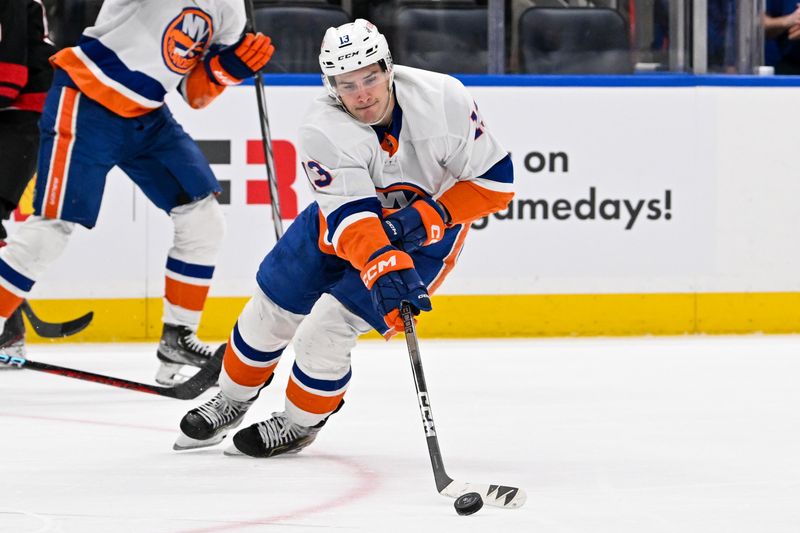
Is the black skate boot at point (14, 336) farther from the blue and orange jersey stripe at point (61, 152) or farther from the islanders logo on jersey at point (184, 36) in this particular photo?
the islanders logo on jersey at point (184, 36)

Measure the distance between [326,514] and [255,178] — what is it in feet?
8.83

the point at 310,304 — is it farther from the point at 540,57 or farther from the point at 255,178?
the point at 540,57

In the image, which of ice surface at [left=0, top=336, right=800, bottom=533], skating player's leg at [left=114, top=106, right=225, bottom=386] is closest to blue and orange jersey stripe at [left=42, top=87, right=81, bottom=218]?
skating player's leg at [left=114, top=106, right=225, bottom=386]

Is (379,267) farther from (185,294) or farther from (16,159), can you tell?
(16,159)

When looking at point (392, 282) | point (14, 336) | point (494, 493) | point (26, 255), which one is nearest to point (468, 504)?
point (494, 493)

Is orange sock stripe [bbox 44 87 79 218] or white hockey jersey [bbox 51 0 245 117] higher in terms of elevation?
white hockey jersey [bbox 51 0 245 117]

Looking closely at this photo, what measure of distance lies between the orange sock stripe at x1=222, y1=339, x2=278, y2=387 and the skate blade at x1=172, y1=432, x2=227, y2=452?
0.13 m

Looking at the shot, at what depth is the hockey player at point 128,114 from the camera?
3.49 metres

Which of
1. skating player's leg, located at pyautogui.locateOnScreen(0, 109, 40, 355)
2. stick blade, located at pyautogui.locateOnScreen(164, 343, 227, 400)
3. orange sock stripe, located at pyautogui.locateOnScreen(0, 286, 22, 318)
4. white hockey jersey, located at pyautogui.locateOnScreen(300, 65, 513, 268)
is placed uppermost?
white hockey jersey, located at pyautogui.locateOnScreen(300, 65, 513, 268)

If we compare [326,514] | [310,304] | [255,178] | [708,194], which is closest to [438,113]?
[310,304]

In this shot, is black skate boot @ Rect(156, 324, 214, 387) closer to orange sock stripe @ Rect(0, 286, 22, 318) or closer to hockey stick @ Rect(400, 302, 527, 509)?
orange sock stripe @ Rect(0, 286, 22, 318)

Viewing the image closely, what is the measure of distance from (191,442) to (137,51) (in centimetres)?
122

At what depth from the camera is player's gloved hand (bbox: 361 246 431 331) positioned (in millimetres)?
2316

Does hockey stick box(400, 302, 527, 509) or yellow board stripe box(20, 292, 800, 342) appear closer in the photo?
hockey stick box(400, 302, 527, 509)
